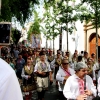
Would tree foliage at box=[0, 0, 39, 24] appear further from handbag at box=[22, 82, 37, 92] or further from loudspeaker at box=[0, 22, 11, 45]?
loudspeaker at box=[0, 22, 11, 45]

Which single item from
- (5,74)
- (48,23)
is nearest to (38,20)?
(48,23)

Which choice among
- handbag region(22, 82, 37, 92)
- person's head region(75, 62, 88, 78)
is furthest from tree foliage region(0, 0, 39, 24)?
person's head region(75, 62, 88, 78)

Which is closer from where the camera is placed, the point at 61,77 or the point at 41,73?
the point at 61,77

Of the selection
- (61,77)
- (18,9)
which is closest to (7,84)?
(61,77)

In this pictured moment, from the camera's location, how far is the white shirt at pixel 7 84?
3.52 ft

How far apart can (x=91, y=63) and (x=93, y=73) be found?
688mm

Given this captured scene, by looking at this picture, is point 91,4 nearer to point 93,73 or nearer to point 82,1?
point 82,1

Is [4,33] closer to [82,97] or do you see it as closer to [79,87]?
[82,97]

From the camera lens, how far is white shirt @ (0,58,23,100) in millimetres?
1072

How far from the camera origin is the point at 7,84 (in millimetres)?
1081

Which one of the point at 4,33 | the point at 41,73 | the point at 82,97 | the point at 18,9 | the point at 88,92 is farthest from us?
the point at 18,9

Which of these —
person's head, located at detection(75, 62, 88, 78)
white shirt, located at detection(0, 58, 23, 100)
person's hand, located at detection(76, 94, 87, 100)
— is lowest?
person's hand, located at detection(76, 94, 87, 100)

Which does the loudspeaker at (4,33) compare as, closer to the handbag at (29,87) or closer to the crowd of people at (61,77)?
the crowd of people at (61,77)

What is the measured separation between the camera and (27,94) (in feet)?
32.1
